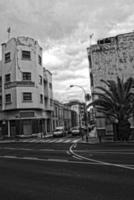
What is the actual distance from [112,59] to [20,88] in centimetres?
1764

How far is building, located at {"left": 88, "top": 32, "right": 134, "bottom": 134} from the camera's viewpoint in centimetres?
3108

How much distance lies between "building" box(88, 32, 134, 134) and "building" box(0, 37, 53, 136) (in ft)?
42.3

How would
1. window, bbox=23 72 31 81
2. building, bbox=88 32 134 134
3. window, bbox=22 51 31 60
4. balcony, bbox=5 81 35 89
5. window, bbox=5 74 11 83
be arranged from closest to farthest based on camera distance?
1. building, bbox=88 32 134 134
2. balcony, bbox=5 81 35 89
3. window, bbox=23 72 31 81
4. window, bbox=22 51 31 60
5. window, bbox=5 74 11 83

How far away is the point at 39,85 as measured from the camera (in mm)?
42031

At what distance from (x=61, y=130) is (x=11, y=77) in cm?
1413

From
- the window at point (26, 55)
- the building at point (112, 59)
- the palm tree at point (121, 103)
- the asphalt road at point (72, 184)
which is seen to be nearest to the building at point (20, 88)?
the window at point (26, 55)

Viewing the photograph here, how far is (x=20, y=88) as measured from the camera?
127 feet

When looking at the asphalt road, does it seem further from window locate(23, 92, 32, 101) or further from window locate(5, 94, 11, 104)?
window locate(5, 94, 11, 104)

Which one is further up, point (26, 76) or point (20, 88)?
point (26, 76)

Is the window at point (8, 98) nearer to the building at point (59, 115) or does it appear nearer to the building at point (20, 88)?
the building at point (20, 88)

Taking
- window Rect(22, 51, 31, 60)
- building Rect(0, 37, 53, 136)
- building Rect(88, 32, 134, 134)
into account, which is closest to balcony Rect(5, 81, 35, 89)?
building Rect(0, 37, 53, 136)

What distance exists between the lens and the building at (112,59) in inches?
1224

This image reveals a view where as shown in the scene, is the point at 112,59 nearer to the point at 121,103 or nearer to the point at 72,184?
the point at 121,103

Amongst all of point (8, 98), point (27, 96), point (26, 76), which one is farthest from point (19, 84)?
point (8, 98)
